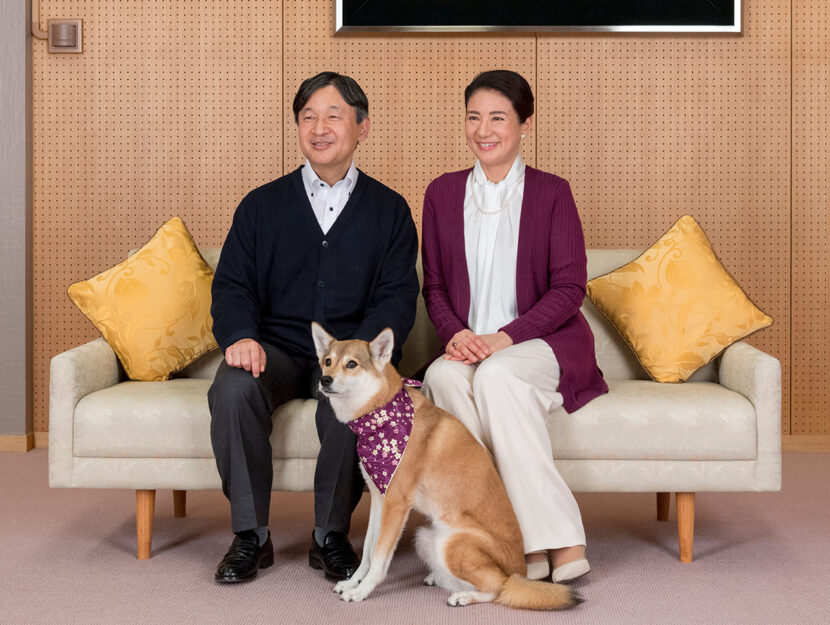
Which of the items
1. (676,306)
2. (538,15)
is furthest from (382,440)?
(538,15)

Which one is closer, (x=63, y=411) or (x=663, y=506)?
(x=63, y=411)

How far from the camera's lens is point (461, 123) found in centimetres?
431

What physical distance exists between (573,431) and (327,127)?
3.98 ft

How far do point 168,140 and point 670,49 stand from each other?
249 cm

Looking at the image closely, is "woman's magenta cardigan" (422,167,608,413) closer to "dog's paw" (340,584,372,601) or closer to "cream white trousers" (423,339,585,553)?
"cream white trousers" (423,339,585,553)

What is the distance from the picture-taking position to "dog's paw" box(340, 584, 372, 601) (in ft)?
7.64

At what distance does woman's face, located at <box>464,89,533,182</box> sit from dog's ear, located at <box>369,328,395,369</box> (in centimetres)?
79

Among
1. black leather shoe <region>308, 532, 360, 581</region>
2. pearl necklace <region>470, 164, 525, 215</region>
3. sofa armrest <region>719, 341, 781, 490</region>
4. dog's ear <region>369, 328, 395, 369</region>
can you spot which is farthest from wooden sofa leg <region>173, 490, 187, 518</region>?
sofa armrest <region>719, 341, 781, 490</region>

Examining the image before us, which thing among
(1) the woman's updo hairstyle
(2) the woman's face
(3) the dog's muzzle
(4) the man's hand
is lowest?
(3) the dog's muzzle

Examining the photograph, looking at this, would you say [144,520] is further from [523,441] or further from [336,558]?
[523,441]

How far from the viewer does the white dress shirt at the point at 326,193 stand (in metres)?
2.89

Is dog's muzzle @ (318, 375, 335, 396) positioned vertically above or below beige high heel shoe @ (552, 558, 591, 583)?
above

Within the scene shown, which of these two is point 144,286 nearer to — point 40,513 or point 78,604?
point 40,513

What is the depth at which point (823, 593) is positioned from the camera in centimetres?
242
